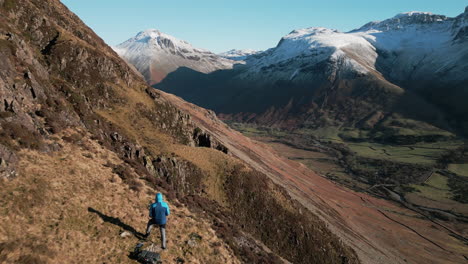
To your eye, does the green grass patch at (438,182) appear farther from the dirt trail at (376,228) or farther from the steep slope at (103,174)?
the steep slope at (103,174)

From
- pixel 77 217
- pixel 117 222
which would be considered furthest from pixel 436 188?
pixel 77 217

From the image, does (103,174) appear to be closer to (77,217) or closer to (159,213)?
(77,217)

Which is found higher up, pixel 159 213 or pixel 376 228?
pixel 159 213

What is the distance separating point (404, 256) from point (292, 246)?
1824 inches

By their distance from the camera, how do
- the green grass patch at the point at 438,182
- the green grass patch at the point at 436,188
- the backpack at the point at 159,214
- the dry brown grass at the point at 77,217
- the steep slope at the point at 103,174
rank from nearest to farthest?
the dry brown grass at the point at 77,217, the steep slope at the point at 103,174, the backpack at the point at 159,214, the green grass patch at the point at 436,188, the green grass patch at the point at 438,182

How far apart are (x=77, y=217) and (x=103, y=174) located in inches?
260

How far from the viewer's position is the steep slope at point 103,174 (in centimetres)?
1709

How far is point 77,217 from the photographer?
18172 mm

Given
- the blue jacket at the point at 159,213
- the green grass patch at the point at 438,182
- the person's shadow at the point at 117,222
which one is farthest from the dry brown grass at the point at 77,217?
the green grass patch at the point at 438,182

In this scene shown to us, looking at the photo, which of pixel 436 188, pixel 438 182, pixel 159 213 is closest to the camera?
pixel 159 213

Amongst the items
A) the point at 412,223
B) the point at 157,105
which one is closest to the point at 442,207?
the point at 412,223

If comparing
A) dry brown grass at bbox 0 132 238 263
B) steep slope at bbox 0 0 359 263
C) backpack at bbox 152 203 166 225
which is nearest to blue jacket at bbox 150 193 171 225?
backpack at bbox 152 203 166 225

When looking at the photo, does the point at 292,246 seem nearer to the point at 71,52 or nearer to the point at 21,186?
the point at 21,186

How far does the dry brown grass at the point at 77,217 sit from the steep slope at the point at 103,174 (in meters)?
0.07
